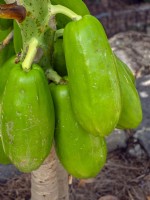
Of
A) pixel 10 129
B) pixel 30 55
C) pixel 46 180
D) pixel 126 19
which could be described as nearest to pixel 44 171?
pixel 46 180

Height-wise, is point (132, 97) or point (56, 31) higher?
point (56, 31)

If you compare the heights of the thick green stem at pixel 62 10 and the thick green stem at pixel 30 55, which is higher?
the thick green stem at pixel 62 10

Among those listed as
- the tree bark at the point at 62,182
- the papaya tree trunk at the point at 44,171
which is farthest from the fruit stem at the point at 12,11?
the tree bark at the point at 62,182

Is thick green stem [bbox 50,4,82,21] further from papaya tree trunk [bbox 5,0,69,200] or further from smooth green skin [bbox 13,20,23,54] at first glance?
smooth green skin [bbox 13,20,23,54]

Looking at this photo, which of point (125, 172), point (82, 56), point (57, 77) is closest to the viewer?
point (82, 56)

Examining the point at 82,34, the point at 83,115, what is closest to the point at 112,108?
the point at 83,115

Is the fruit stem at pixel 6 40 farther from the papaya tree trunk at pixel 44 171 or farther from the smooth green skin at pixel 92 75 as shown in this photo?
the smooth green skin at pixel 92 75

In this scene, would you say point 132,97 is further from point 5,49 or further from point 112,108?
point 5,49
